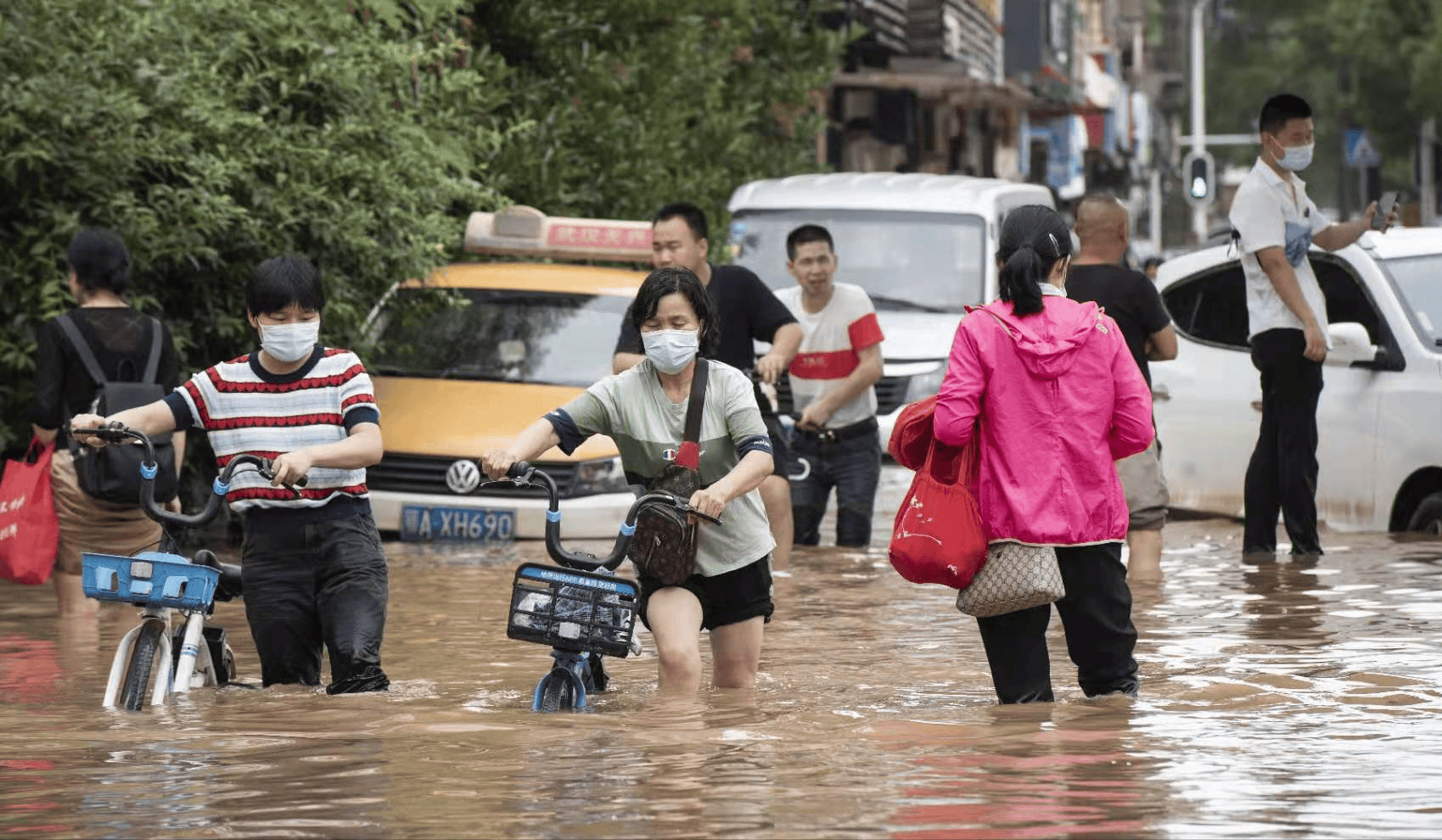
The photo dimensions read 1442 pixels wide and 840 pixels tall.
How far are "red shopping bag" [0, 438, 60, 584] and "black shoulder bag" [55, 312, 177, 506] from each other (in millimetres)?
232

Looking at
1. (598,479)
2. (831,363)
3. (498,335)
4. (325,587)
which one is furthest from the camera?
(498,335)

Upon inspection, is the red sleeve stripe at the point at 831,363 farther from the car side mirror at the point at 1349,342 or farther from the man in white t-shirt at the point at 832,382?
the car side mirror at the point at 1349,342

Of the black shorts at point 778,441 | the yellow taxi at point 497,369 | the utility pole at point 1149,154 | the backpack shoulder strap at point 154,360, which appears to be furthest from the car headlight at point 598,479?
the utility pole at point 1149,154

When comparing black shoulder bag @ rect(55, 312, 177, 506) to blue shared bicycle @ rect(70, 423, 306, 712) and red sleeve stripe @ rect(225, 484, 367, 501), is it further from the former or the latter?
red sleeve stripe @ rect(225, 484, 367, 501)

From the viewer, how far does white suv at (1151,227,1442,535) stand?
1333cm

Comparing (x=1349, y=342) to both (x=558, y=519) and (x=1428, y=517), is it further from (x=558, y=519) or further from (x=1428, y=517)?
(x=558, y=519)

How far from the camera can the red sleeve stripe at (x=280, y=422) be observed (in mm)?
8438

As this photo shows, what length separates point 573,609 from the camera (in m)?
7.98

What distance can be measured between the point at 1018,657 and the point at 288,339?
2.26 meters

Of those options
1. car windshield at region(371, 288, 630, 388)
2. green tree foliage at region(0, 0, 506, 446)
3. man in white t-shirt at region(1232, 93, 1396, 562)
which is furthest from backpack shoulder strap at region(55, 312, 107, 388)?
man in white t-shirt at region(1232, 93, 1396, 562)

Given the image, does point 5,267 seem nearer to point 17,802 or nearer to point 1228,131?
point 17,802

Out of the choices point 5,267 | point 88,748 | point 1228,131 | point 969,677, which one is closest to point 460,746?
point 88,748

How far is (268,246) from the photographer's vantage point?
14844mm

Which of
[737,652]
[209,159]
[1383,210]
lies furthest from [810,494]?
[737,652]
